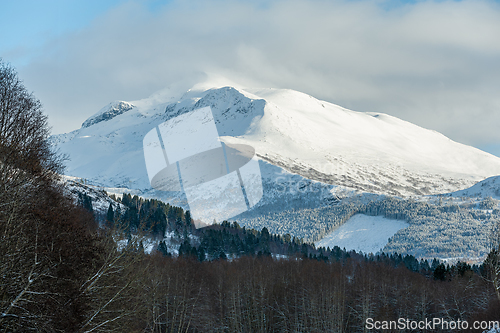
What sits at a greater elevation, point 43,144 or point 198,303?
point 43,144

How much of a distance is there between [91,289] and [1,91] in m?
10.7

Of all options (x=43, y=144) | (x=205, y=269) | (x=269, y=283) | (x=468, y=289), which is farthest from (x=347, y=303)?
(x=43, y=144)

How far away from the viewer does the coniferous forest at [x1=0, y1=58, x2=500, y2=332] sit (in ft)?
59.9

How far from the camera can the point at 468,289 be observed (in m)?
69.0

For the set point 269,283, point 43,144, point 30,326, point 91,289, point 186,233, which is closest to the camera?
point 30,326

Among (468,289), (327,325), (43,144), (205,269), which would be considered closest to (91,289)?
(43,144)

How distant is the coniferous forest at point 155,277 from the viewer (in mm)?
18266

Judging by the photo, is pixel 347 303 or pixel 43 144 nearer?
pixel 43 144

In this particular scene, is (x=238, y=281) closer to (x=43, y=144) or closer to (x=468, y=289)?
(x=468, y=289)

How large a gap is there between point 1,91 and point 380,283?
69817 millimetres

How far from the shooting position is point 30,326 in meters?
17.3

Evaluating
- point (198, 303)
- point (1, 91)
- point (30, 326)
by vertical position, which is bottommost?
point (198, 303)

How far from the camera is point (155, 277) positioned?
1932 inches

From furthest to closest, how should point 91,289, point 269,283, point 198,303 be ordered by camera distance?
1. point 269,283
2. point 198,303
3. point 91,289
